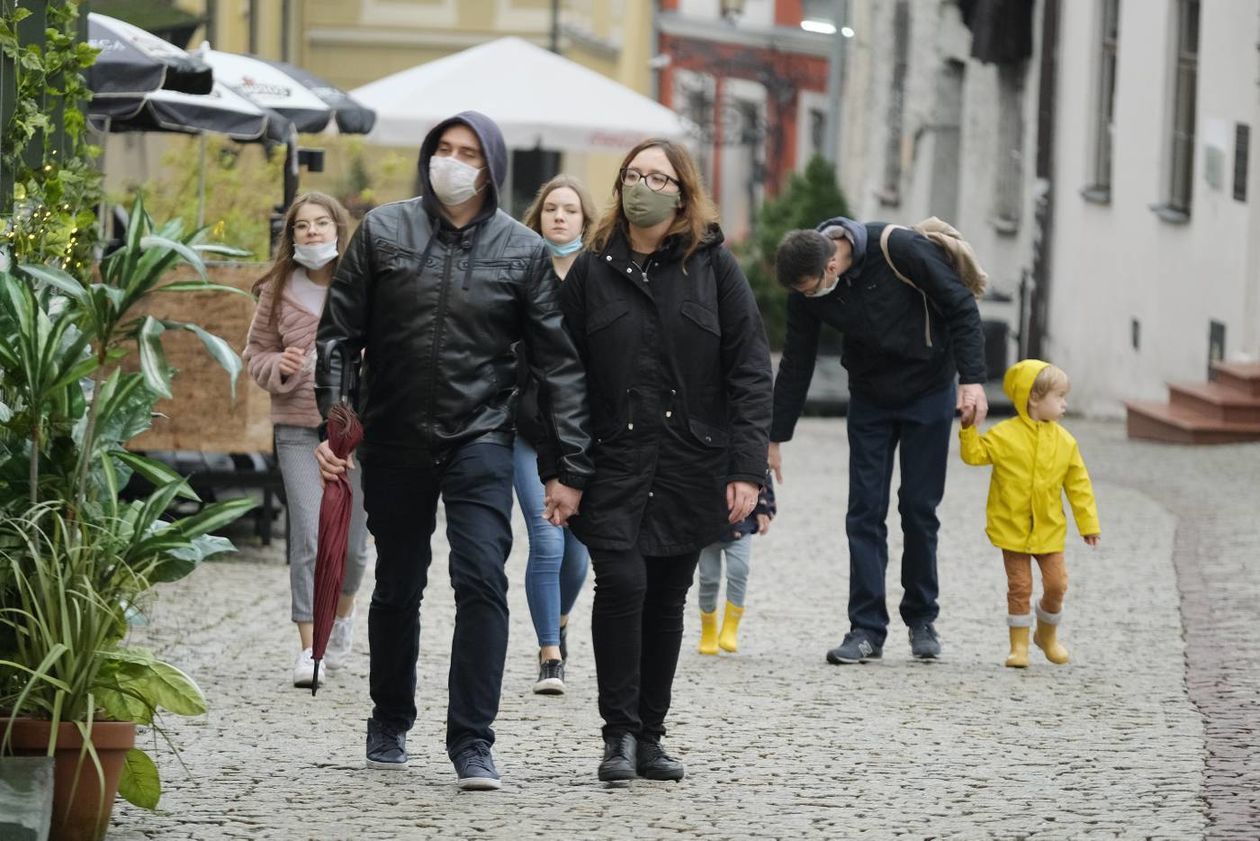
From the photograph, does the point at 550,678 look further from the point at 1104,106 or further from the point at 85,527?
the point at 1104,106

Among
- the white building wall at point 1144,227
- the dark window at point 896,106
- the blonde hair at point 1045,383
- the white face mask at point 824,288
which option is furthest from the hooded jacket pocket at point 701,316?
the dark window at point 896,106

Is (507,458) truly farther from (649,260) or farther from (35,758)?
(35,758)

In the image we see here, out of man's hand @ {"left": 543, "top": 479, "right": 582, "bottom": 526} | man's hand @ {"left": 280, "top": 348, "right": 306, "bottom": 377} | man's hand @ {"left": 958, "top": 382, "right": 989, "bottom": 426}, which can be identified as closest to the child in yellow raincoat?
man's hand @ {"left": 958, "top": 382, "right": 989, "bottom": 426}

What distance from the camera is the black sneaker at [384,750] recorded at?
6.68 meters

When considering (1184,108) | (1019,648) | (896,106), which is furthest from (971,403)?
(896,106)

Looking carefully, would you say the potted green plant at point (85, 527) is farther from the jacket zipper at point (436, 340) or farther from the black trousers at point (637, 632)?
the black trousers at point (637, 632)

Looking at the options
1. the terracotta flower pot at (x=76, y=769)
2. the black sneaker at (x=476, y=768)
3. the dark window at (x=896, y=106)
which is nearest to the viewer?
the terracotta flower pot at (x=76, y=769)

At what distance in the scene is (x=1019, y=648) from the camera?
873 cm

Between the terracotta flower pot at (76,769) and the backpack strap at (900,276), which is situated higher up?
the backpack strap at (900,276)

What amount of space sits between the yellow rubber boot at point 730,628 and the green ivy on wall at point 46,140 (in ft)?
11.0

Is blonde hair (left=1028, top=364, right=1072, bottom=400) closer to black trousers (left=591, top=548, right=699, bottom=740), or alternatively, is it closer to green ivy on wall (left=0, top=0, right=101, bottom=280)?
black trousers (left=591, top=548, right=699, bottom=740)

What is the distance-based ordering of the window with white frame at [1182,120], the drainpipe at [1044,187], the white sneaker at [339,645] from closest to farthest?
1. the white sneaker at [339,645]
2. the window with white frame at [1182,120]
3. the drainpipe at [1044,187]

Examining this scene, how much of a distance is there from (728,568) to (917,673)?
88 cm

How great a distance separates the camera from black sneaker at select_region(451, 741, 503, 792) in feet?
20.7
